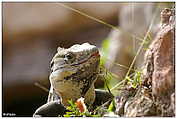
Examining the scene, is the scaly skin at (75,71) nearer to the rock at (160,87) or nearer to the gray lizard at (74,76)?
the gray lizard at (74,76)

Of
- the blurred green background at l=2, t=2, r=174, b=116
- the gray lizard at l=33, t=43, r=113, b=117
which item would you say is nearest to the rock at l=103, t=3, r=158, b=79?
the blurred green background at l=2, t=2, r=174, b=116

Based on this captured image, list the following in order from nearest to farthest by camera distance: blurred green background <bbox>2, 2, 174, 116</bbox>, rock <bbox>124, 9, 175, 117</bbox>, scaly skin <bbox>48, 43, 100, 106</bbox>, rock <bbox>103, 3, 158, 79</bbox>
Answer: rock <bbox>124, 9, 175, 117</bbox> < scaly skin <bbox>48, 43, 100, 106</bbox> < rock <bbox>103, 3, 158, 79</bbox> < blurred green background <bbox>2, 2, 174, 116</bbox>

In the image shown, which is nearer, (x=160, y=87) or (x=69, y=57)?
(x=160, y=87)

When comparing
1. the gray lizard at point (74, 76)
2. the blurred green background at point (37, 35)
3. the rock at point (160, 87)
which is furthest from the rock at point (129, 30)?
the rock at point (160, 87)

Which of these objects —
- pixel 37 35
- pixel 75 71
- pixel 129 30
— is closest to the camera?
pixel 75 71

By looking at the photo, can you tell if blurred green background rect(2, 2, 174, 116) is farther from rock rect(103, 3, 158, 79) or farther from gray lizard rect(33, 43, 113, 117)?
gray lizard rect(33, 43, 113, 117)

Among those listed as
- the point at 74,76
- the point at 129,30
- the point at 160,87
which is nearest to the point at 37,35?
the point at 129,30

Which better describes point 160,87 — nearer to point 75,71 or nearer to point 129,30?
point 75,71

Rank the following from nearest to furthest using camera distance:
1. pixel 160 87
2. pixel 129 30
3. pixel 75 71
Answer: pixel 160 87
pixel 75 71
pixel 129 30

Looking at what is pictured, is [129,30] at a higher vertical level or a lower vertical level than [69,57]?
lower

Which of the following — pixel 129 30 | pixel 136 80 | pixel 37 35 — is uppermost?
pixel 136 80
